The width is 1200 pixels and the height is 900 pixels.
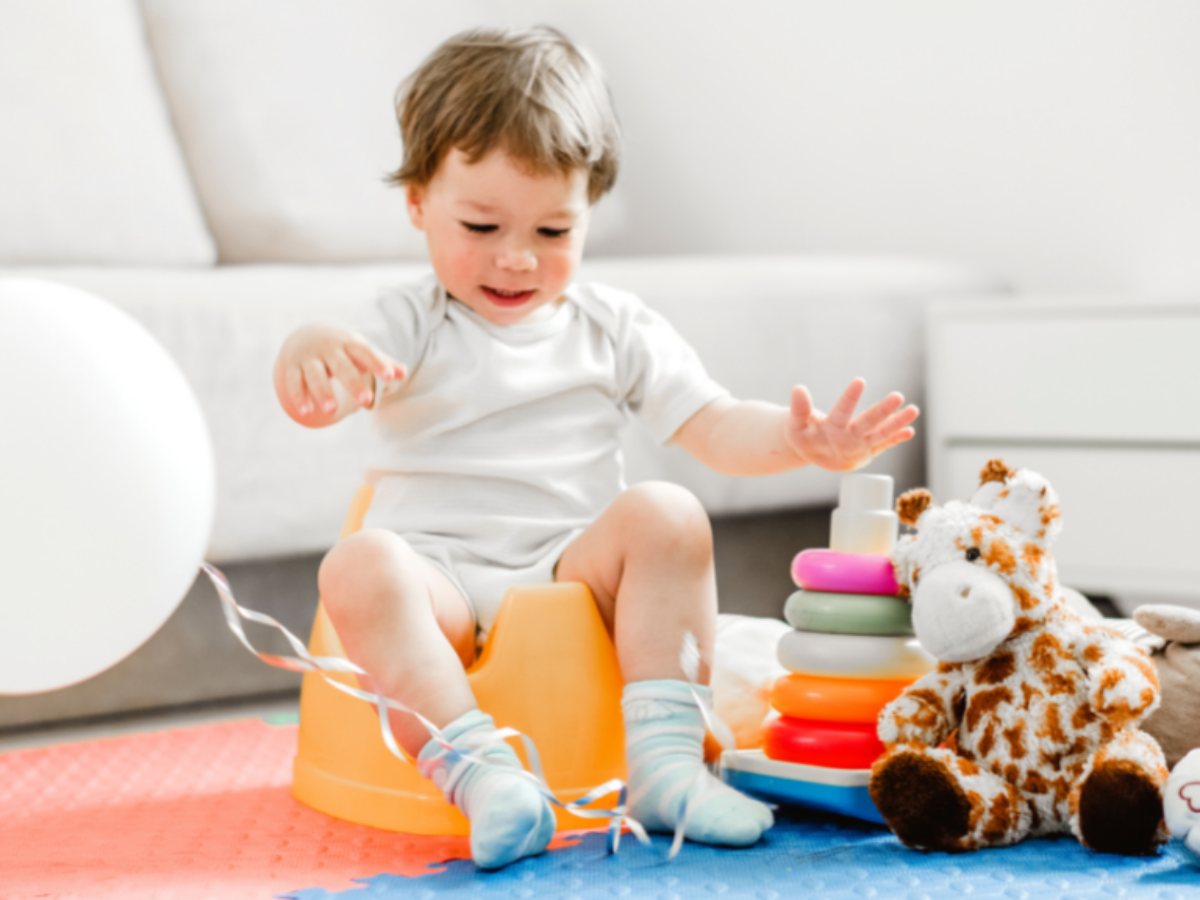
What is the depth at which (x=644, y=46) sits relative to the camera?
209cm

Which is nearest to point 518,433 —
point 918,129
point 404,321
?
point 404,321

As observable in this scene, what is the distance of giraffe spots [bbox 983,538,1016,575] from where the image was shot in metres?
0.73

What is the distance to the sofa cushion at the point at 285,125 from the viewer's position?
157 centimetres

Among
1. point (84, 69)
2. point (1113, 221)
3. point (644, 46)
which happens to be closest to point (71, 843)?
point (84, 69)

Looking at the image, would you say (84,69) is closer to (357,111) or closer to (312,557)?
(357,111)

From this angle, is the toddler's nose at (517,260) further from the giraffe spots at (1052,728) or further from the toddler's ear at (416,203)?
the giraffe spots at (1052,728)

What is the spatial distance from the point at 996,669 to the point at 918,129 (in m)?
1.17

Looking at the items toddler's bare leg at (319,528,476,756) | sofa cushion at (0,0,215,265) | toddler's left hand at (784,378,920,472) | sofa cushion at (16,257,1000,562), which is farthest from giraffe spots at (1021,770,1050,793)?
sofa cushion at (0,0,215,265)

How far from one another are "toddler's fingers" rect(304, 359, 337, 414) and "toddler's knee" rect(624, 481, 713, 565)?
0.20 m

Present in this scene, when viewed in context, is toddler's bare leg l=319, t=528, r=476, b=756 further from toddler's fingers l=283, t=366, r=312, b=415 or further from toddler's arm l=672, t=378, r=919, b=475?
toddler's arm l=672, t=378, r=919, b=475

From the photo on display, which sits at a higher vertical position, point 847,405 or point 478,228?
point 478,228

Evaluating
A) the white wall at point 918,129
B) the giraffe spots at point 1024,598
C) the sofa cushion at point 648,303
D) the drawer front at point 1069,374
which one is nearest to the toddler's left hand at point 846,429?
the giraffe spots at point 1024,598

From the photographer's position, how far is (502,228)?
875mm

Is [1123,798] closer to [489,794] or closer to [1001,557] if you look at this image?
[1001,557]
